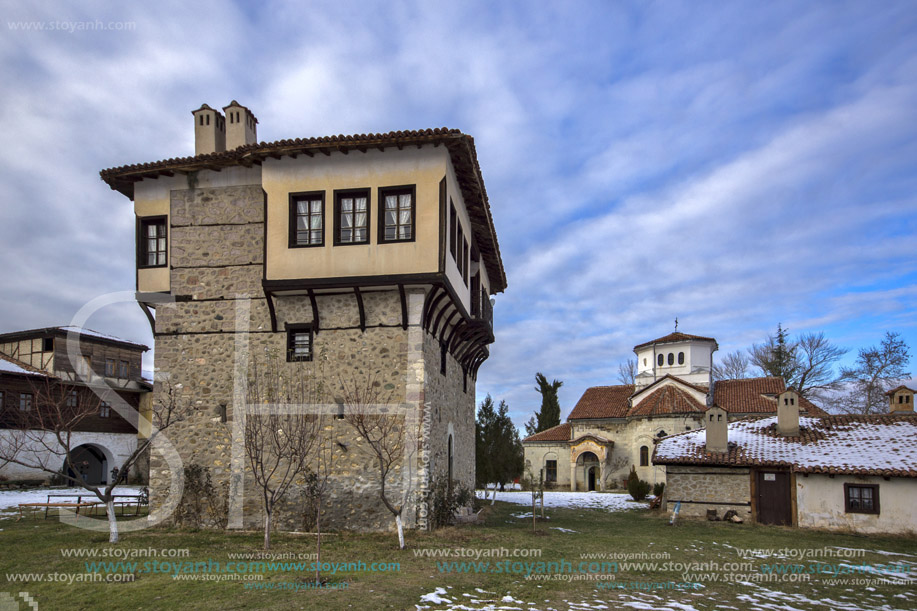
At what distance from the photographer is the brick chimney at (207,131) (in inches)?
693

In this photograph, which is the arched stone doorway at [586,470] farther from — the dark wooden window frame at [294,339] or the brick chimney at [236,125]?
the brick chimney at [236,125]

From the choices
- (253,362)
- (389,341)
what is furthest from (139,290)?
(389,341)

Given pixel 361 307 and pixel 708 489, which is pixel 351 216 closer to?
pixel 361 307

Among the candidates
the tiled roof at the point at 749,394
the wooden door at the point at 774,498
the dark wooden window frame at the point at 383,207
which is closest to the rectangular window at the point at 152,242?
the dark wooden window frame at the point at 383,207

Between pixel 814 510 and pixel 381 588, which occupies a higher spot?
pixel 381 588

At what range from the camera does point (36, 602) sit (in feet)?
28.8

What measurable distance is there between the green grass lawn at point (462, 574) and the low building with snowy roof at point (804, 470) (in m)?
2.31

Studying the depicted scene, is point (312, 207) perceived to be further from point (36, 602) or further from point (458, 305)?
point (36, 602)

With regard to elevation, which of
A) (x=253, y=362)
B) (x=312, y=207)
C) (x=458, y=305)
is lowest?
(x=253, y=362)

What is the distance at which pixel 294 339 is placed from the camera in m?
15.7

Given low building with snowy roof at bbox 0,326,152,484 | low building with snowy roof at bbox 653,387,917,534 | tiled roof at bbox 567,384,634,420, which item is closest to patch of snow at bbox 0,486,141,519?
low building with snowy roof at bbox 0,326,152,484

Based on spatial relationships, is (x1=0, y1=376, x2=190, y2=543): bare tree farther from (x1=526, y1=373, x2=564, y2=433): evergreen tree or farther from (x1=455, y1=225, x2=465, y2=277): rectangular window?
(x1=526, y1=373, x2=564, y2=433): evergreen tree

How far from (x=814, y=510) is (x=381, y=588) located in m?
16.7

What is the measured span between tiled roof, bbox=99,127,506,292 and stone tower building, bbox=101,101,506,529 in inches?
1.8
